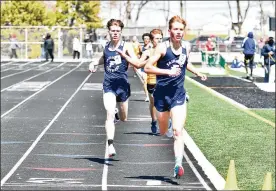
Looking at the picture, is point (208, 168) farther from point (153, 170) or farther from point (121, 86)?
point (121, 86)

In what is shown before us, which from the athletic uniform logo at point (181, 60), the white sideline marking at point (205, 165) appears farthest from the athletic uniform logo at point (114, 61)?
the white sideline marking at point (205, 165)

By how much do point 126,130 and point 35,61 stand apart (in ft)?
150

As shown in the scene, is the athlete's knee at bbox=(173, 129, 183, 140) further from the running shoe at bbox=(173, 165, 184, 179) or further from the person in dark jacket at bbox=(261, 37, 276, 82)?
the person in dark jacket at bbox=(261, 37, 276, 82)

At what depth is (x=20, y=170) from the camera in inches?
1346

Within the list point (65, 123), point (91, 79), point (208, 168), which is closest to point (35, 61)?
point (91, 79)

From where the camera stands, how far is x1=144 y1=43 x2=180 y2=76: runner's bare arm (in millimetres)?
10039

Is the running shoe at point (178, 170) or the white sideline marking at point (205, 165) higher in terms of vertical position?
the running shoe at point (178, 170)

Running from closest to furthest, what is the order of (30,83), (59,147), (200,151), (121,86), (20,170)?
1. (121,86)
2. (200,151)
3. (20,170)
4. (59,147)
5. (30,83)

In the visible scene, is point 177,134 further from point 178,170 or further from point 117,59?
point 117,59

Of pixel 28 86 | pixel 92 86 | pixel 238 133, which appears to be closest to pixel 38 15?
pixel 92 86

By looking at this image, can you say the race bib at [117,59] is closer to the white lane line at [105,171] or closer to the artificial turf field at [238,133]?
the artificial turf field at [238,133]

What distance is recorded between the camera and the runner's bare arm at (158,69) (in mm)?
10039

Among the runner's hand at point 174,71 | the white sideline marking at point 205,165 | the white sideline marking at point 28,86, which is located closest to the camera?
the runner's hand at point 174,71

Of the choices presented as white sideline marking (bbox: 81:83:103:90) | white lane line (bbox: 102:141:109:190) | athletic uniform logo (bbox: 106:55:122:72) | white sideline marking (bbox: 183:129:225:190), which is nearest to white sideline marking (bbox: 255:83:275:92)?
white sideline marking (bbox: 81:83:103:90)
